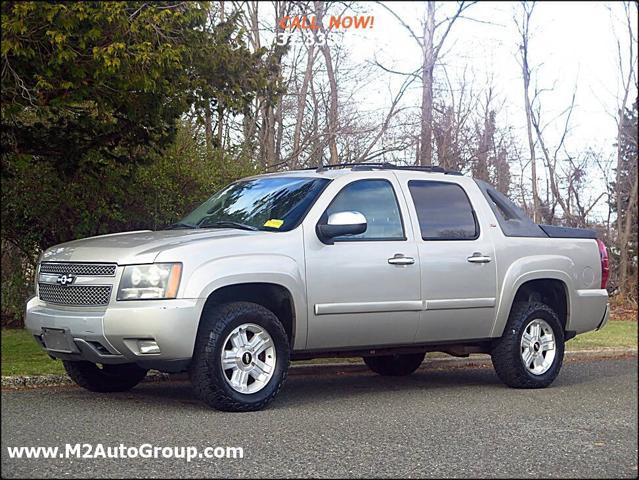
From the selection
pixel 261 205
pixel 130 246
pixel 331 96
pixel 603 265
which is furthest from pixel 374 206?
pixel 331 96

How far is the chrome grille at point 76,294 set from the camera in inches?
298

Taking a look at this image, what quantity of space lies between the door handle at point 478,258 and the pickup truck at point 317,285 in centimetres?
1

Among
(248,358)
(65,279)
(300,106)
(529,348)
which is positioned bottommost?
(529,348)

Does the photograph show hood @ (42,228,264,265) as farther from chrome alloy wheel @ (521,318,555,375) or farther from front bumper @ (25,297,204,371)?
chrome alloy wheel @ (521,318,555,375)

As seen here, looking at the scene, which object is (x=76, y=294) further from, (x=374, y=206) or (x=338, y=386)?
(x=338, y=386)

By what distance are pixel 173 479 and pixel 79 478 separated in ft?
1.64

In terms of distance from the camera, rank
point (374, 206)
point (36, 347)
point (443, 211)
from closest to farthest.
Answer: point (374, 206) → point (443, 211) → point (36, 347)

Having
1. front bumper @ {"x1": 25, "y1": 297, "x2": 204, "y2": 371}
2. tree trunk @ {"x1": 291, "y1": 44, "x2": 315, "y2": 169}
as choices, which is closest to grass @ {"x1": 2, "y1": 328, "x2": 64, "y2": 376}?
front bumper @ {"x1": 25, "y1": 297, "x2": 204, "y2": 371}

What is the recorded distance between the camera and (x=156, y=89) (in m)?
10.9

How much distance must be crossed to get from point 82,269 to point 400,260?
8.84 ft

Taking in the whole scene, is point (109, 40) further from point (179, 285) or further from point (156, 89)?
point (179, 285)

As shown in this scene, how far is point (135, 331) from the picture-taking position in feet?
24.2

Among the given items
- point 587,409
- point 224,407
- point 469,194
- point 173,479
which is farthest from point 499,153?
point 173,479

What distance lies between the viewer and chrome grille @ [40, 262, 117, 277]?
7.57 metres
